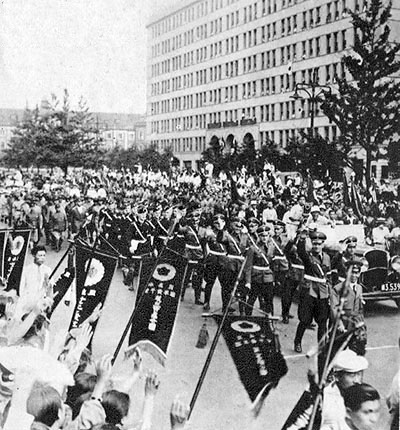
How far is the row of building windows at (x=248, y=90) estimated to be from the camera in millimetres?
48256

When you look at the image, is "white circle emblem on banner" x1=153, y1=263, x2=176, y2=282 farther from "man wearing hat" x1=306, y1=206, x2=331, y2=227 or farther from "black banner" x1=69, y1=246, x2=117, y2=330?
"man wearing hat" x1=306, y1=206, x2=331, y2=227

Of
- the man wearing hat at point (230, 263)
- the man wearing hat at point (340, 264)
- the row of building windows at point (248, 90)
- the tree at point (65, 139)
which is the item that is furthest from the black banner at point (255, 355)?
the tree at point (65, 139)

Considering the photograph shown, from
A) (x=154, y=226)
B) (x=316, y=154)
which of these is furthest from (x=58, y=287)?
(x=316, y=154)

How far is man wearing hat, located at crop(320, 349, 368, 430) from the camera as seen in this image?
4.55 m

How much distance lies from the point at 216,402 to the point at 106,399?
3.36 metres

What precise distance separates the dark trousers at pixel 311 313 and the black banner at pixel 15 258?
13.5ft

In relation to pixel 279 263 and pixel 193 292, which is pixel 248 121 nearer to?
pixel 193 292

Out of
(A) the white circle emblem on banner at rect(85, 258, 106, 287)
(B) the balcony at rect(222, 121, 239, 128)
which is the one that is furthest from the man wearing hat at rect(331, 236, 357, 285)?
(B) the balcony at rect(222, 121, 239, 128)

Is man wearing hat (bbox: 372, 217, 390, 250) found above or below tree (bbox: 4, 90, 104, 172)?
below

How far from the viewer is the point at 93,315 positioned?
750 centimetres

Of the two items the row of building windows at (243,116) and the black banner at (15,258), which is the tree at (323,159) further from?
the black banner at (15,258)

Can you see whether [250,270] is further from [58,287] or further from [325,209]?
[325,209]

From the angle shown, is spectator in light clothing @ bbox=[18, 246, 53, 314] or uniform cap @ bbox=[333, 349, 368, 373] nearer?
uniform cap @ bbox=[333, 349, 368, 373]

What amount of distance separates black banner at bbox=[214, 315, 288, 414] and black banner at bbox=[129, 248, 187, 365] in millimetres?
1813
